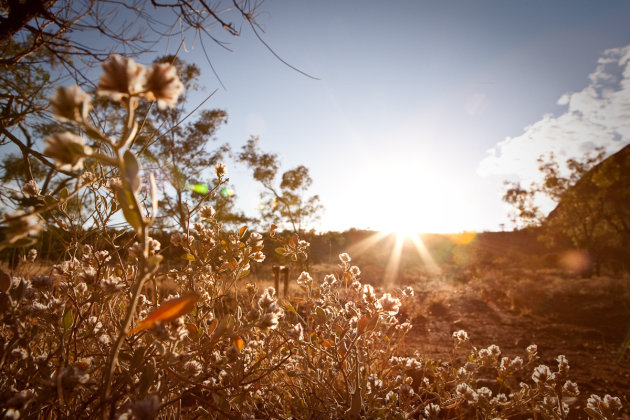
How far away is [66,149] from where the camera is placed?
519mm

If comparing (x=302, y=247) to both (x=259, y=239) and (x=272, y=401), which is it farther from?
(x=272, y=401)

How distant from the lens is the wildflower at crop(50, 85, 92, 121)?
0.51 metres

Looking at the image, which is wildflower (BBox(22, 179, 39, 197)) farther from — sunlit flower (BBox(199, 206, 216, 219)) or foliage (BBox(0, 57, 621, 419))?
sunlit flower (BBox(199, 206, 216, 219))

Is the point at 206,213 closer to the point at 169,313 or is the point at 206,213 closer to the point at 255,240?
the point at 255,240

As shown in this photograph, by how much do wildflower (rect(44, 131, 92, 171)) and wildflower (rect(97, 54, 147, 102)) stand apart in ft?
0.32

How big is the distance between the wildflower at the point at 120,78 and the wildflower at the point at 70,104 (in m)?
0.04

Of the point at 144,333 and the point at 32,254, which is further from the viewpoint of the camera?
the point at 32,254

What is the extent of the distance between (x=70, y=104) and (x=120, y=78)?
90 mm

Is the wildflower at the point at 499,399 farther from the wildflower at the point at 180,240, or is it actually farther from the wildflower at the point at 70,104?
the wildflower at the point at 70,104

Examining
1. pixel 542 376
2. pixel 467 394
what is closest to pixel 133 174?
pixel 467 394

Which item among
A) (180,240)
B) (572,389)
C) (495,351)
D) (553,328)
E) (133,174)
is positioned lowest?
(553,328)

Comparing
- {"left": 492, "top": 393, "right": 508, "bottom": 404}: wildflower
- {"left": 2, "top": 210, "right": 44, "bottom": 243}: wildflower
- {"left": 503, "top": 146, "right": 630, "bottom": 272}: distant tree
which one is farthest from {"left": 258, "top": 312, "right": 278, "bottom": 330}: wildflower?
{"left": 503, "top": 146, "right": 630, "bottom": 272}: distant tree

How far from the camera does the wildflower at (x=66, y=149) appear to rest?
0.51m

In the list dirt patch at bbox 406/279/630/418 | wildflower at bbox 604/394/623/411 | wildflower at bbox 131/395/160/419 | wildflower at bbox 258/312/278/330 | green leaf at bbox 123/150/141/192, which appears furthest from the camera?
dirt patch at bbox 406/279/630/418
